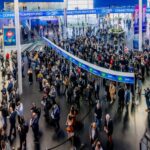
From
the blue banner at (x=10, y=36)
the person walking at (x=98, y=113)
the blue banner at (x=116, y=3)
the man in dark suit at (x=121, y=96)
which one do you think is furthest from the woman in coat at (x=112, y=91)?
the blue banner at (x=116, y=3)

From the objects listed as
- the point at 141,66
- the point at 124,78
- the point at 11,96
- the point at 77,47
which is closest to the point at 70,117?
the point at 124,78

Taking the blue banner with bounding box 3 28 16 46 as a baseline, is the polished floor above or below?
below

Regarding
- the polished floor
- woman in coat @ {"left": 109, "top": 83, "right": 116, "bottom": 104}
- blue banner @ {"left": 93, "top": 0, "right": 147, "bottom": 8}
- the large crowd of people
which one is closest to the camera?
the polished floor

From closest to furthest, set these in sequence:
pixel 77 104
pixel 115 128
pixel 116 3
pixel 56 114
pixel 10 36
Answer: pixel 56 114
pixel 115 128
pixel 77 104
pixel 10 36
pixel 116 3

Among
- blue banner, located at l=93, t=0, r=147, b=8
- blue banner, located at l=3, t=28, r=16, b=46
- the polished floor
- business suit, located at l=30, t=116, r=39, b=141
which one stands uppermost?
blue banner, located at l=93, t=0, r=147, b=8

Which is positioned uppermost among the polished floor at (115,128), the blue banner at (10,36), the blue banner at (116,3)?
the blue banner at (116,3)

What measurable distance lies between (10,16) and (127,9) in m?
12.3

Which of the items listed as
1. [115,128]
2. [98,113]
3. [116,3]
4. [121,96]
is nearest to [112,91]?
[121,96]

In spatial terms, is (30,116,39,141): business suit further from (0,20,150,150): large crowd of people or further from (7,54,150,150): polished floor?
(7,54,150,150): polished floor

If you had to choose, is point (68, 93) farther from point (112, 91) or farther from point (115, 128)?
point (115, 128)

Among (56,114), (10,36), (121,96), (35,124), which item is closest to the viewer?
(35,124)

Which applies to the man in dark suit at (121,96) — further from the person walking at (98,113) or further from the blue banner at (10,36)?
the blue banner at (10,36)

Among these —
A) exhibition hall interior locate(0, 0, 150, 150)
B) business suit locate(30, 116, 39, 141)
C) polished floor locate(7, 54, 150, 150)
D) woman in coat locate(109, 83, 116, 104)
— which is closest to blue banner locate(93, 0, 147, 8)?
exhibition hall interior locate(0, 0, 150, 150)

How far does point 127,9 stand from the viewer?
3569 cm
